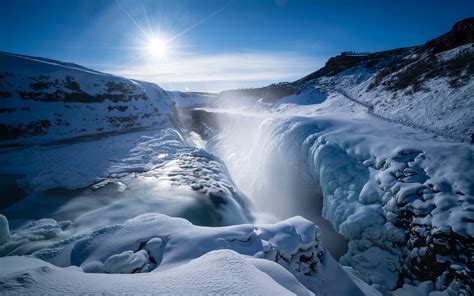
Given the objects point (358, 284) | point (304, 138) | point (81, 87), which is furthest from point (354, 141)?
point (81, 87)

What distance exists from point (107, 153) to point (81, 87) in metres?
14.9

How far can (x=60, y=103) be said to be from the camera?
2528 centimetres

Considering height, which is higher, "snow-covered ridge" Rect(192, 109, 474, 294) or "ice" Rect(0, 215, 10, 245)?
"ice" Rect(0, 215, 10, 245)

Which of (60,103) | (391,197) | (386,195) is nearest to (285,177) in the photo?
(386,195)

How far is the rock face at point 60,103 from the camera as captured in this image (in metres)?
21.4

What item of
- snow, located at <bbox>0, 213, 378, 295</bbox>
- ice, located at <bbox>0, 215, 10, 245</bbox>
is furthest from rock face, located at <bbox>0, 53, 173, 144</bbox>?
snow, located at <bbox>0, 213, 378, 295</bbox>

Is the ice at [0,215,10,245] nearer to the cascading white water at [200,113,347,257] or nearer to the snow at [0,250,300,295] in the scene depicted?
the snow at [0,250,300,295]

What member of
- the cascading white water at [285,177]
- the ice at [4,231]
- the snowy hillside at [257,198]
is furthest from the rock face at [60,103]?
the cascading white water at [285,177]

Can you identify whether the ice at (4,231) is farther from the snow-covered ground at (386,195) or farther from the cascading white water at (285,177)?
the snow-covered ground at (386,195)

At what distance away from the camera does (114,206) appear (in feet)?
35.8

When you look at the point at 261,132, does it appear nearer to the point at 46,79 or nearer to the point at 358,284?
the point at 358,284

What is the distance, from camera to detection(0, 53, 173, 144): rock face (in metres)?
21.4

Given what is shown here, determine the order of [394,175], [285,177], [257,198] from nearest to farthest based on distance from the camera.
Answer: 1. [394,175]
2. [285,177]
3. [257,198]

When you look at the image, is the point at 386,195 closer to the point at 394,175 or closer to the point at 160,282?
the point at 394,175
